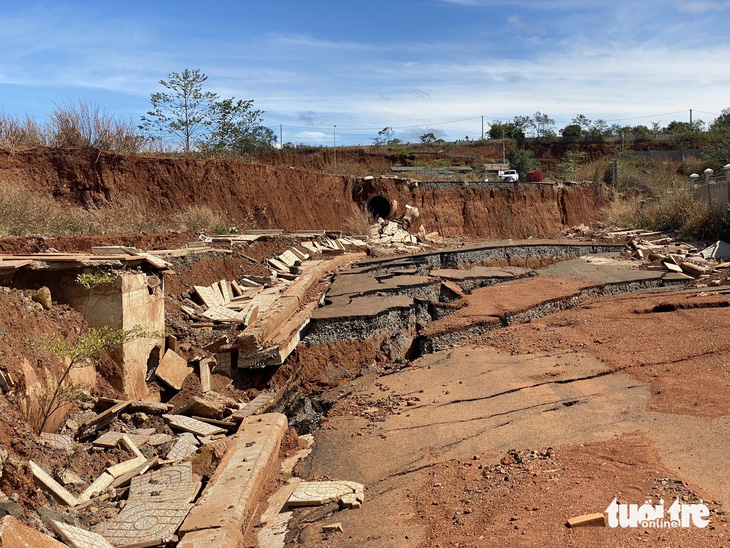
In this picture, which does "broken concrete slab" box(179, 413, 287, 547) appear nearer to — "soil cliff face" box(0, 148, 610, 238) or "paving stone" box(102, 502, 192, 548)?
"paving stone" box(102, 502, 192, 548)

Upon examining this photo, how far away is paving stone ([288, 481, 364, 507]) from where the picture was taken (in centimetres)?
441

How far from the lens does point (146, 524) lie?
3.87m

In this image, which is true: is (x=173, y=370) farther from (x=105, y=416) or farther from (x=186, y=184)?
(x=186, y=184)

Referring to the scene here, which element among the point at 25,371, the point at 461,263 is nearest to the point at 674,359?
the point at 25,371

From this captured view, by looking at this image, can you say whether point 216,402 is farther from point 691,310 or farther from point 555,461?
point 691,310

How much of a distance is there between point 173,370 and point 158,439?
160cm

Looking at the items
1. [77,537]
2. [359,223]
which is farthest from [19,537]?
[359,223]

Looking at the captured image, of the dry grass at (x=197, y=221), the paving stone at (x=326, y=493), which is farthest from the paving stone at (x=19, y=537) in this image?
the dry grass at (x=197, y=221)

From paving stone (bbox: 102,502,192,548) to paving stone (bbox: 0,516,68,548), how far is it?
850mm

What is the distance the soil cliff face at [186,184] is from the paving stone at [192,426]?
10489 millimetres

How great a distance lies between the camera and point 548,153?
1978 inches

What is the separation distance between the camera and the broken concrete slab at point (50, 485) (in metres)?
3.71

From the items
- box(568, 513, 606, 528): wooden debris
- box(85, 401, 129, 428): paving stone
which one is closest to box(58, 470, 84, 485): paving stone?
box(85, 401, 129, 428): paving stone

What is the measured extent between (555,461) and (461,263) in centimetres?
1226
